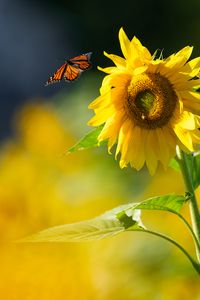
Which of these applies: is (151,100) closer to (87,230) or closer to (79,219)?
(87,230)

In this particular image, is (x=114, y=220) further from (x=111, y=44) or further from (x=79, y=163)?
(x=111, y=44)

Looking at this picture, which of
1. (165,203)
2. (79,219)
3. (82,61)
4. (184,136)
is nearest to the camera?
(165,203)

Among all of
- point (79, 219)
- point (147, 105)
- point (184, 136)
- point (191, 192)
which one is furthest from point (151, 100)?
point (79, 219)

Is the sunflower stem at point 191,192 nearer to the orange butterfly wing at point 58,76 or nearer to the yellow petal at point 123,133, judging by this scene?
the yellow petal at point 123,133

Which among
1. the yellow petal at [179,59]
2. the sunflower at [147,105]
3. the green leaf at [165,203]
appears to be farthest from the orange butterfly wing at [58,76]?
the green leaf at [165,203]

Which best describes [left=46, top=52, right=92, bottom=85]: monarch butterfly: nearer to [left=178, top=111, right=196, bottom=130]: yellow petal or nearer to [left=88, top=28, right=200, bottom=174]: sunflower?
[left=88, top=28, right=200, bottom=174]: sunflower

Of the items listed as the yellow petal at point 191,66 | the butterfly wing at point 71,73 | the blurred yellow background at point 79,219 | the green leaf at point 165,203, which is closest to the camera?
the green leaf at point 165,203

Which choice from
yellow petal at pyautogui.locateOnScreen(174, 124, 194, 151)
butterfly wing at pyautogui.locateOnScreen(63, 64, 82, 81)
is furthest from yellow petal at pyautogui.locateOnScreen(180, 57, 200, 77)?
butterfly wing at pyautogui.locateOnScreen(63, 64, 82, 81)
